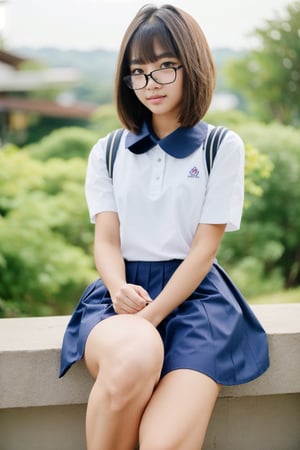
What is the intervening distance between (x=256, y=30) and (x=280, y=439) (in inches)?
149

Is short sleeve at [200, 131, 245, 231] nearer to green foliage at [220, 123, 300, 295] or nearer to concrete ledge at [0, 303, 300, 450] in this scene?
concrete ledge at [0, 303, 300, 450]

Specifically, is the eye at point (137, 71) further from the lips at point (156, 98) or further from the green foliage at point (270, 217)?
the green foliage at point (270, 217)

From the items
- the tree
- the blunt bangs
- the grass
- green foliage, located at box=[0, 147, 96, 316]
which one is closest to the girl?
the blunt bangs

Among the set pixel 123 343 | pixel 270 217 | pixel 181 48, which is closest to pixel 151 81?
pixel 181 48

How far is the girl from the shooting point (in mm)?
1807

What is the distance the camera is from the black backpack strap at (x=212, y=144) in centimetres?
207

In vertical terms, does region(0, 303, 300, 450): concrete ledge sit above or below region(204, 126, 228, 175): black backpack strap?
below

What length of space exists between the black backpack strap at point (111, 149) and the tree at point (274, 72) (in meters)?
3.19

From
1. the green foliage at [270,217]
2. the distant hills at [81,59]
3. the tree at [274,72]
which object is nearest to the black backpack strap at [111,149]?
the green foliage at [270,217]

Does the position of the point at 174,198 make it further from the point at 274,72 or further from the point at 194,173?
the point at 274,72

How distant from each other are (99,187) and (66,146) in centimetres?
374

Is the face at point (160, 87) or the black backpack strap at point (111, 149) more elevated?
the face at point (160, 87)

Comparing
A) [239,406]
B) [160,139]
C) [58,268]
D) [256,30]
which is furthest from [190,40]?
[256,30]

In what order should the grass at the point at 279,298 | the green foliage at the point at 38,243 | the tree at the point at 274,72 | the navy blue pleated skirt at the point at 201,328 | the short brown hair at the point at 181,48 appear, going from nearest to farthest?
the navy blue pleated skirt at the point at 201,328, the short brown hair at the point at 181,48, the green foliage at the point at 38,243, the grass at the point at 279,298, the tree at the point at 274,72
